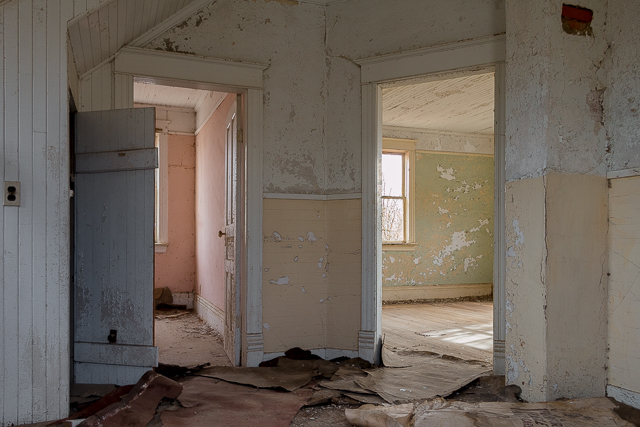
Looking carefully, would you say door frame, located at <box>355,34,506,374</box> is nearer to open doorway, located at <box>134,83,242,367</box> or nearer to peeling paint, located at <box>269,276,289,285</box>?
peeling paint, located at <box>269,276,289,285</box>

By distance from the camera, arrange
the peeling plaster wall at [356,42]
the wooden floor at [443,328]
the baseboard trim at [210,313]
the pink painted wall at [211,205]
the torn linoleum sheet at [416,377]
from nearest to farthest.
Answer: the torn linoleum sheet at [416,377], the peeling plaster wall at [356,42], the wooden floor at [443,328], the baseboard trim at [210,313], the pink painted wall at [211,205]

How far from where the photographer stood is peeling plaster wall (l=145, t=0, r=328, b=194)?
4324 millimetres

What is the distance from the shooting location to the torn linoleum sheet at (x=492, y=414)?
2660 mm

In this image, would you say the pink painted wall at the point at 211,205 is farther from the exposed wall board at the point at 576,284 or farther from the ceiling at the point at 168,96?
the exposed wall board at the point at 576,284

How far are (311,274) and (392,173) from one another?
487cm

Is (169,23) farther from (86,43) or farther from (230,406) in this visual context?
(230,406)

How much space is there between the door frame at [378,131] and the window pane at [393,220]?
4.52 meters

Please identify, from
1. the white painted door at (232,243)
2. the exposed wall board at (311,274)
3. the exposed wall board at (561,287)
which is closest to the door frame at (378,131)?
the exposed wall board at (311,274)

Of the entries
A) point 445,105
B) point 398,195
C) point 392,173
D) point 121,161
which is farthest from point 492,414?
point 392,173

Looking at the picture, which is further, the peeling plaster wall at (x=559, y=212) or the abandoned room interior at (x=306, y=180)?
the peeling plaster wall at (x=559, y=212)

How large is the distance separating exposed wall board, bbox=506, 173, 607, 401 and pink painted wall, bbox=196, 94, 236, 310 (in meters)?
3.69

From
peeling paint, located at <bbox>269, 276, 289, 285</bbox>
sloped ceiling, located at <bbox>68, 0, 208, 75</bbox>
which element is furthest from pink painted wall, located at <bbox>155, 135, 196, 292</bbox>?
sloped ceiling, located at <bbox>68, 0, 208, 75</bbox>

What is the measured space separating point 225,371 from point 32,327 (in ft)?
5.54

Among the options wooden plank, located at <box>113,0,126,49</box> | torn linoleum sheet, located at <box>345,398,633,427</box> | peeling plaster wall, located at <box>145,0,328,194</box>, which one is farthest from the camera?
peeling plaster wall, located at <box>145,0,328,194</box>
